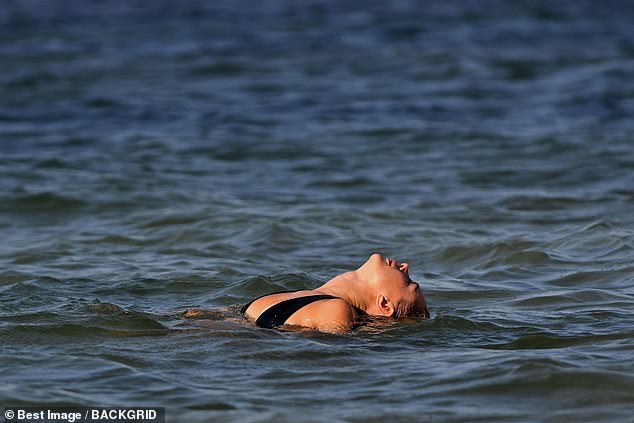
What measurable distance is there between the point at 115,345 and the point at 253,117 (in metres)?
10.1

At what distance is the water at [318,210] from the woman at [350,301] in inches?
6.0

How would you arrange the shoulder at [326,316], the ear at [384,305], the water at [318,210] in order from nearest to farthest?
1. the water at [318,210]
2. the shoulder at [326,316]
3. the ear at [384,305]

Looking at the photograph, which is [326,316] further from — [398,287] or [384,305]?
[398,287]

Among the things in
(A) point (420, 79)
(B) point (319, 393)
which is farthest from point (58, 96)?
(B) point (319, 393)

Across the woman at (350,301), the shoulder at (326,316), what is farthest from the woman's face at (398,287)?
the shoulder at (326,316)

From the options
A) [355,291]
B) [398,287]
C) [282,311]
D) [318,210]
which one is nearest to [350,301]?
[355,291]

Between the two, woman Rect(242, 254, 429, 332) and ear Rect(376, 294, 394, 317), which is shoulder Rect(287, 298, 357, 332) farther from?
ear Rect(376, 294, 394, 317)

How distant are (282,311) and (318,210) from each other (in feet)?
14.0

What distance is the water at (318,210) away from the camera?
5.58 metres

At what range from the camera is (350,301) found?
6797mm

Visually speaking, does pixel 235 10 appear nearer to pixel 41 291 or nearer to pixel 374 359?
pixel 41 291

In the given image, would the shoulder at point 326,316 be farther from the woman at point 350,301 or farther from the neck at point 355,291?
the neck at point 355,291

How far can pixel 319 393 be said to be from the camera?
5387mm

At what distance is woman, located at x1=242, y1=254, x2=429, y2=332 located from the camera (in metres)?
6.57
